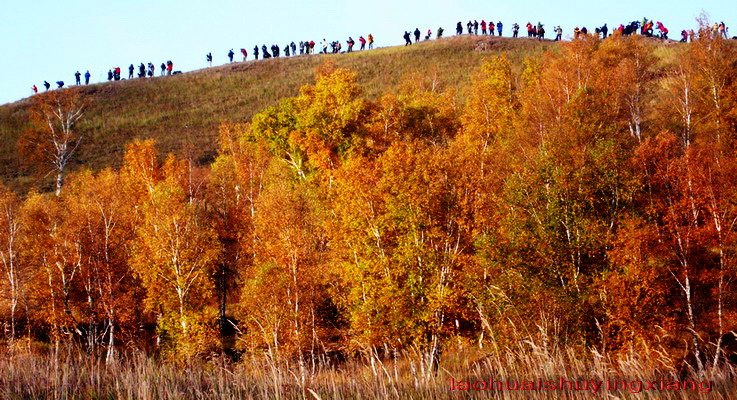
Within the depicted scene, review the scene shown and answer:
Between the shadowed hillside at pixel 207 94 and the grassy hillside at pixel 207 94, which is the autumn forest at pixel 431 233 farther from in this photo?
the grassy hillside at pixel 207 94

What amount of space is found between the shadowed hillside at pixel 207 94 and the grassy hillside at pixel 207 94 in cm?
13

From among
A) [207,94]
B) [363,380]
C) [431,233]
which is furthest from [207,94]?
[363,380]

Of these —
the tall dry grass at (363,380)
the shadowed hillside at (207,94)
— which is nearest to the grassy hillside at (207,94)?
the shadowed hillside at (207,94)

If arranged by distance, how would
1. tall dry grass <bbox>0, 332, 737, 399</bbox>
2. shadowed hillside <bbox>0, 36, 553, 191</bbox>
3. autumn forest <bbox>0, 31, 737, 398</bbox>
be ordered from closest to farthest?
1. tall dry grass <bbox>0, 332, 737, 399</bbox>
2. autumn forest <bbox>0, 31, 737, 398</bbox>
3. shadowed hillside <bbox>0, 36, 553, 191</bbox>

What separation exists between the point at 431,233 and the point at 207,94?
90.2 meters

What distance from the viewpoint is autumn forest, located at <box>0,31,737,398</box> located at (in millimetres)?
28719

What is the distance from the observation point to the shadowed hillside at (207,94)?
8638 centimetres

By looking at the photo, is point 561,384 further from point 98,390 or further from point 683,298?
point 683,298

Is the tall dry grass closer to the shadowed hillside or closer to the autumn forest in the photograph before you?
the autumn forest

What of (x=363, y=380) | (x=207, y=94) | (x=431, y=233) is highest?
(x=207, y=94)

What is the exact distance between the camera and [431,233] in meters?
33.5

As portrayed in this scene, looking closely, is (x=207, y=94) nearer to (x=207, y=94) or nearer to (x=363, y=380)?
(x=207, y=94)

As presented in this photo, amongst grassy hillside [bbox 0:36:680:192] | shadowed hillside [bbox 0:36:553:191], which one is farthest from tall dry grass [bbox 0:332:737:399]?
shadowed hillside [bbox 0:36:553:191]

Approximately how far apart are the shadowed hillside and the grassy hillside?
0.44 feet
